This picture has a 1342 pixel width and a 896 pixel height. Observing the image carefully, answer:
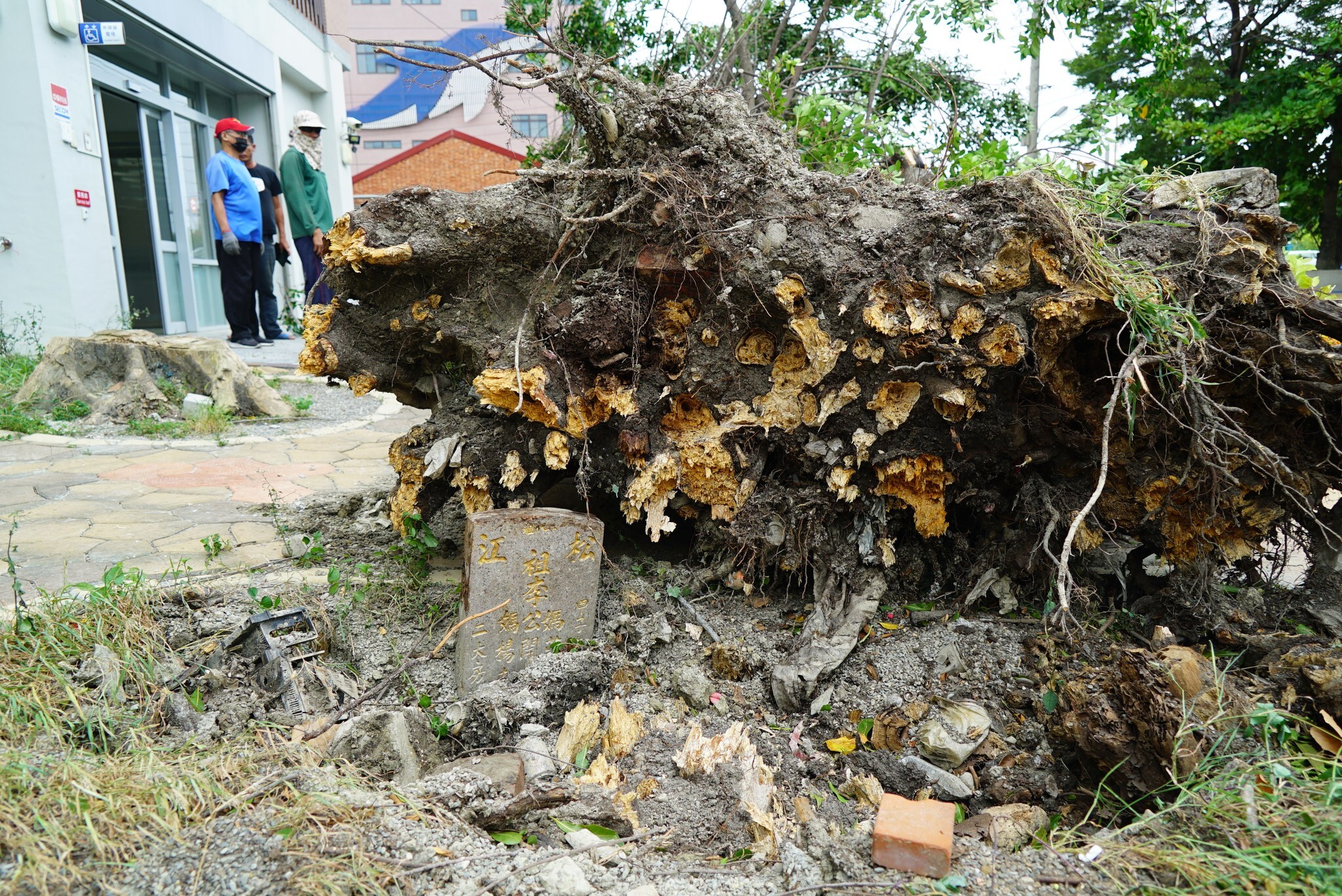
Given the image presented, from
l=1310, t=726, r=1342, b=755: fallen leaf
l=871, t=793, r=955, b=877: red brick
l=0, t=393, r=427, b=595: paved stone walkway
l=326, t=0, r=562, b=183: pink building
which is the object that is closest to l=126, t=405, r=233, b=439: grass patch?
l=0, t=393, r=427, b=595: paved stone walkway

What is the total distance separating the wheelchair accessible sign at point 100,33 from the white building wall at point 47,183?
142 mm

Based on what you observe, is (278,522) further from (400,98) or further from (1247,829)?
(400,98)

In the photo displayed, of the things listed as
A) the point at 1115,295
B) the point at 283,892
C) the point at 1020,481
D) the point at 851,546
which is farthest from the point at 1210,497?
the point at 283,892

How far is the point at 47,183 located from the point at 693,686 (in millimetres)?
8315

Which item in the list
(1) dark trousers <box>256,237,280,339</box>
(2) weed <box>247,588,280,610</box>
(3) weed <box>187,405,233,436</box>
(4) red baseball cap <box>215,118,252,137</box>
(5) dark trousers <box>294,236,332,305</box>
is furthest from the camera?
(1) dark trousers <box>256,237,280,339</box>

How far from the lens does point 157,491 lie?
465 cm

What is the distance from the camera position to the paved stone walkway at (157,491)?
3602mm

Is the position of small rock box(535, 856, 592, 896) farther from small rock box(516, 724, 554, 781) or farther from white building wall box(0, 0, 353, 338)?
white building wall box(0, 0, 353, 338)

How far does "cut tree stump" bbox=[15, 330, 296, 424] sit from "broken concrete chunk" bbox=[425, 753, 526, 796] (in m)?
5.37

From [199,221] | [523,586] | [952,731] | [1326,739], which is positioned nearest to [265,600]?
[523,586]

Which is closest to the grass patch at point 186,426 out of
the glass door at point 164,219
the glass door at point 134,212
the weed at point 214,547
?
the weed at point 214,547

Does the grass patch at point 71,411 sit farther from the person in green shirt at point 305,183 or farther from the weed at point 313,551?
the weed at point 313,551

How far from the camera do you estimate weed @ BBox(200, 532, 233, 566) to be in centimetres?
355

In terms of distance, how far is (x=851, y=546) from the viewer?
316 cm
